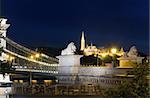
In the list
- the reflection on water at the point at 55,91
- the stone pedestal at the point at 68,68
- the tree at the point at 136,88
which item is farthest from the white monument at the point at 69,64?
the tree at the point at 136,88

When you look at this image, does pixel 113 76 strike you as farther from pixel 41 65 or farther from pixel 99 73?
pixel 41 65

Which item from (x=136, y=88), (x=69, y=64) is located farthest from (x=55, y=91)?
(x=136, y=88)

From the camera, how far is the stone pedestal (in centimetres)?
2252

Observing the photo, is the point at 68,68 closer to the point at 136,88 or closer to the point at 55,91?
the point at 55,91

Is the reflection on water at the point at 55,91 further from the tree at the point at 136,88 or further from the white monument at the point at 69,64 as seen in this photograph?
the tree at the point at 136,88

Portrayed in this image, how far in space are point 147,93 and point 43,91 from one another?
38.8 ft

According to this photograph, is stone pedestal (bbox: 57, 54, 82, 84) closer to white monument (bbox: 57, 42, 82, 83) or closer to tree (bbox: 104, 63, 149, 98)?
white monument (bbox: 57, 42, 82, 83)

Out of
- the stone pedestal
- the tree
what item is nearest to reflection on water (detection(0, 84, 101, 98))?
the stone pedestal

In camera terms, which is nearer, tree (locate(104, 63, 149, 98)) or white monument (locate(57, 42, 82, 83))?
tree (locate(104, 63, 149, 98))

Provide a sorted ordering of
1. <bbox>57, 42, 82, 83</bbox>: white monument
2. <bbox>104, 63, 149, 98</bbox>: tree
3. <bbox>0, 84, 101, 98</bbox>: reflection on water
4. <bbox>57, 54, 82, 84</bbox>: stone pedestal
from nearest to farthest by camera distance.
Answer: <bbox>104, 63, 149, 98</bbox>: tree, <bbox>0, 84, 101, 98</bbox>: reflection on water, <bbox>57, 42, 82, 83</bbox>: white monument, <bbox>57, 54, 82, 84</bbox>: stone pedestal

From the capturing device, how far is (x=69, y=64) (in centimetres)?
2273

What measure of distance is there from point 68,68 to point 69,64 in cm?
24

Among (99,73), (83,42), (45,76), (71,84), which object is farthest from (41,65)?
(83,42)

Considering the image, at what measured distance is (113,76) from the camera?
23.3m
